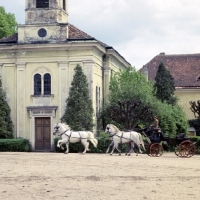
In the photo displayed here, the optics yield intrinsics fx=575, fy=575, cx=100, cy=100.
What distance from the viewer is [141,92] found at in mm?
42219

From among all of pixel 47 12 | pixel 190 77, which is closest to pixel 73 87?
pixel 47 12

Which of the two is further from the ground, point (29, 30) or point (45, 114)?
point (29, 30)

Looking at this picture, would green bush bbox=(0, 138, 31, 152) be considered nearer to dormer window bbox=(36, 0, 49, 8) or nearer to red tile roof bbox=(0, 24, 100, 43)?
red tile roof bbox=(0, 24, 100, 43)

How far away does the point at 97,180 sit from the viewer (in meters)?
18.7

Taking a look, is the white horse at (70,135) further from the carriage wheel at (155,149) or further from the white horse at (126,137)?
the carriage wheel at (155,149)

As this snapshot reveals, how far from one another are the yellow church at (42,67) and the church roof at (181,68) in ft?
62.5

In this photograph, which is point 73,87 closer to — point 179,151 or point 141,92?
point 141,92

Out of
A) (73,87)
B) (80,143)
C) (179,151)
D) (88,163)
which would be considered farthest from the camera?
(73,87)

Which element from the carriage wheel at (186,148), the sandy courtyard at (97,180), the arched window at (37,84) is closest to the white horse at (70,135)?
the carriage wheel at (186,148)

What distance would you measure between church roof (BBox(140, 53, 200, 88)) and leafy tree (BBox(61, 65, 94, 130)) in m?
20.1

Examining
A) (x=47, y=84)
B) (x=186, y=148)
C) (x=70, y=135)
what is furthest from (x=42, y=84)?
(x=186, y=148)

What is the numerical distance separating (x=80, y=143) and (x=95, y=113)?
5278 millimetres

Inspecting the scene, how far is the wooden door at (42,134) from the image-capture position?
4191 centimetres

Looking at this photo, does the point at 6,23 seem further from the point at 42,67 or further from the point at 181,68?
the point at 181,68
